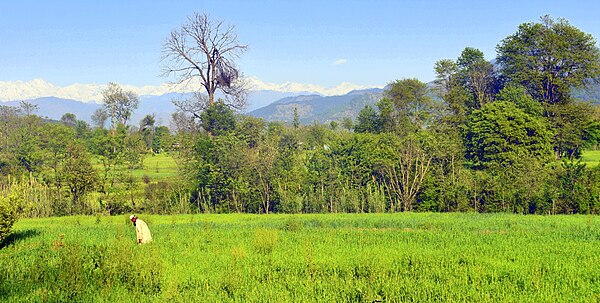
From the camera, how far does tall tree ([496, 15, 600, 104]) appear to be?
45.0 metres

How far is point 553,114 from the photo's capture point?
144 feet

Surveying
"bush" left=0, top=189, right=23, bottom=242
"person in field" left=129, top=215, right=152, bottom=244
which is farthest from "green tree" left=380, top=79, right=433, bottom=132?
"bush" left=0, top=189, right=23, bottom=242

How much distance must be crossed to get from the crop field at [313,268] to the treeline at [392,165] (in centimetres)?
1350

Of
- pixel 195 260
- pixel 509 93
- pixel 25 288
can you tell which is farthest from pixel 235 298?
pixel 509 93

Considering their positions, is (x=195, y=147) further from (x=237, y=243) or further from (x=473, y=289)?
(x=473, y=289)

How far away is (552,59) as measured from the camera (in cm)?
4628

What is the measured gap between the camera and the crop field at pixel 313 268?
9.84 meters

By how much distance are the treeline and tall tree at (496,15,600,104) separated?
109 millimetres

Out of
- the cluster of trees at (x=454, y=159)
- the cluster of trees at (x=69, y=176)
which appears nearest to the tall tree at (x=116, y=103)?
the cluster of trees at (x=69, y=176)

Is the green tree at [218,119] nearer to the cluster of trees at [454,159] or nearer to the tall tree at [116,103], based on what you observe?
the cluster of trees at [454,159]

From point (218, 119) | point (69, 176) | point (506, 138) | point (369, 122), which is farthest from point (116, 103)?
point (506, 138)

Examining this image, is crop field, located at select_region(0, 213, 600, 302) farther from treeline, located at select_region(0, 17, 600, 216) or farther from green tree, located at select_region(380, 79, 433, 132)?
green tree, located at select_region(380, 79, 433, 132)

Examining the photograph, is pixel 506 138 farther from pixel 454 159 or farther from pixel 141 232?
pixel 141 232

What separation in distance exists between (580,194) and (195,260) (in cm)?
2484
